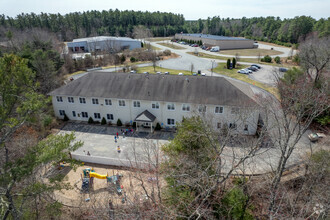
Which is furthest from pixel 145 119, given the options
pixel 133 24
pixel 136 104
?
pixel 133 24

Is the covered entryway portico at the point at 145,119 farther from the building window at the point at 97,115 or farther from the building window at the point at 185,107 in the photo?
the building window at the point at 97,115

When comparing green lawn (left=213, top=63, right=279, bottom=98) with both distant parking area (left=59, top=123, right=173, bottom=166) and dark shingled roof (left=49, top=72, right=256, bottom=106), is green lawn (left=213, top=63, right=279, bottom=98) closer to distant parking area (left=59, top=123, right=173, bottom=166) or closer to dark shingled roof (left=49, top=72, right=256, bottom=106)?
dark shingled roof (left=49, top=72, right=256, bottom=106)

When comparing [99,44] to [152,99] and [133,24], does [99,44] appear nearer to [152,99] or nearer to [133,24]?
[133,24]

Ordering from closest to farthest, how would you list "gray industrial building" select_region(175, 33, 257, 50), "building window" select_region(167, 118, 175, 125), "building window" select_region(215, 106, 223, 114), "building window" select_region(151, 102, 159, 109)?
"building window" select_region(215, 106, 223, 114) → "building window" select_region(151, 102, 159, 109) → "building window" select_region(167, 118, 175, 125) → "gray industrial building" select_region(175, 33, 257, 50)

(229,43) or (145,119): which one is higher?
(229,43)

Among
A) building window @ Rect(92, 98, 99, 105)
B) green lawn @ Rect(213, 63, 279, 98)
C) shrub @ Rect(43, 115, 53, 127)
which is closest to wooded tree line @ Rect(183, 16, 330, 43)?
green lawn @ Rect(213, 63, 279, 98)

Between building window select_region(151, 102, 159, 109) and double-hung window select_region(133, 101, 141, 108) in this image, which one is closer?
building window select_region(151, 102, 159, 109)

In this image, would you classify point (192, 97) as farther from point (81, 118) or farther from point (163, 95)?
point (81, 118)

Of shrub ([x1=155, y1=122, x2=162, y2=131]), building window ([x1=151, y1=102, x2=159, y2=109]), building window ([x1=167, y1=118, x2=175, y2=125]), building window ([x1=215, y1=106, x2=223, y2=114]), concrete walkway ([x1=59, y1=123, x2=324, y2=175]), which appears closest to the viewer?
concrete walkway ([x1=59, y1=123, x2=324, y2=175])
